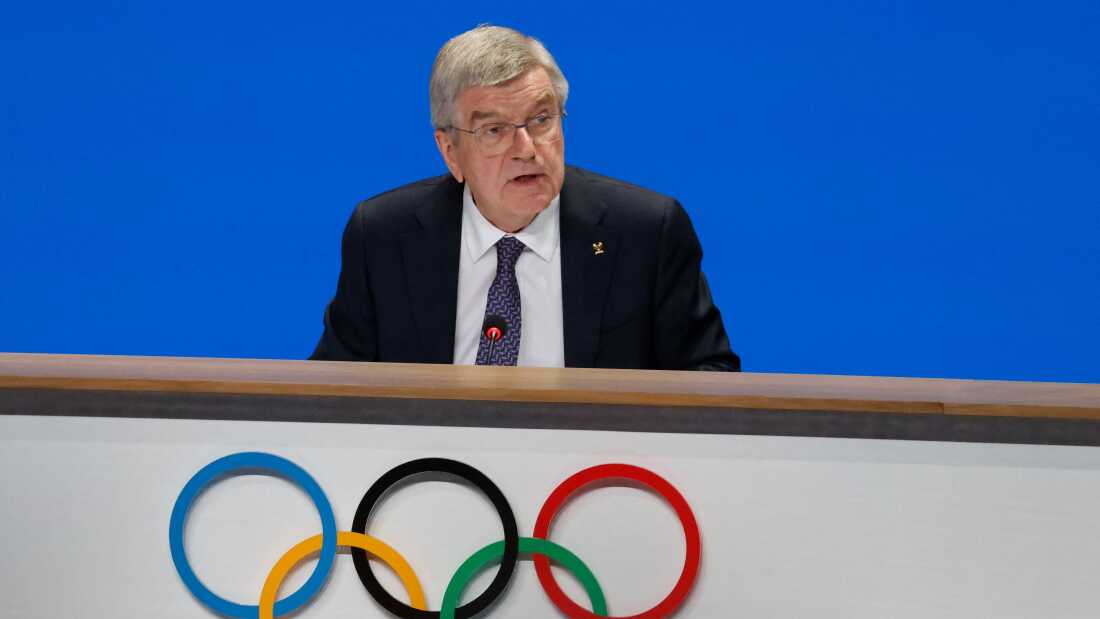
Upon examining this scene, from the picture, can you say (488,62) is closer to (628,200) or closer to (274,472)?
(628,200)

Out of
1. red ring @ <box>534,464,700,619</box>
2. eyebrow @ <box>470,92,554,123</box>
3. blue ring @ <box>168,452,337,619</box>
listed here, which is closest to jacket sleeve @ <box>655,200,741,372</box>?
eyebrow @ <box>470,92,554,123</box>

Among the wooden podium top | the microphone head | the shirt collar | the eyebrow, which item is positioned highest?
the eyebrow

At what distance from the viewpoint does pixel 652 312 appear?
6.72 ft

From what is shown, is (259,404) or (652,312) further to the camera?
(652,312)

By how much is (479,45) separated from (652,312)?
19.0 inches

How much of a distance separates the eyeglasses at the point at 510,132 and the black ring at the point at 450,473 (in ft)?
2.53

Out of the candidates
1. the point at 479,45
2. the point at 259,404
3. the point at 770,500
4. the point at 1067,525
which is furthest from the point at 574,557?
the point at 479,45

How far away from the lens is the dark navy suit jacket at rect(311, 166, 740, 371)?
201cm

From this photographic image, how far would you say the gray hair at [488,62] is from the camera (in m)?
1.95

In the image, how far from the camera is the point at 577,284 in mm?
2004

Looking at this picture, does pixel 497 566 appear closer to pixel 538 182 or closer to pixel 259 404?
pixel 259 404

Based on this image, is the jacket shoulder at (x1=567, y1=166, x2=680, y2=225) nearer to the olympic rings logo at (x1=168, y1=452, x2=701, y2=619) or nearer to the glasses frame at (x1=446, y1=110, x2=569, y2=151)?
the glasses frame at (x1=446, y1=110, x2=569, y2=151)

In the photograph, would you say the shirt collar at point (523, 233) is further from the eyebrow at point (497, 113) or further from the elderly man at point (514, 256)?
the eyebrow at point (497, 113)

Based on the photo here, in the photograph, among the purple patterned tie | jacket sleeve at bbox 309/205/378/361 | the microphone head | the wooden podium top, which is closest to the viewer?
the wooden podium top
